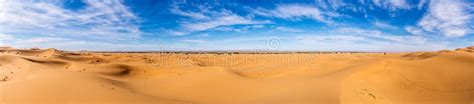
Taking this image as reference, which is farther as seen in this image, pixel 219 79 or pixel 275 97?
pixel 219 79

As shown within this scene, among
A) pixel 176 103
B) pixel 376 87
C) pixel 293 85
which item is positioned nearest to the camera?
pixel 176 103

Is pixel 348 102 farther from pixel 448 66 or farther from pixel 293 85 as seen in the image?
pixel 448 66

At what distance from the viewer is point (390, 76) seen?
843cm

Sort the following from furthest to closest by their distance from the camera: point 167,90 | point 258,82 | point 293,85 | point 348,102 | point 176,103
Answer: point 258,82
point 167,90
point 293,85
point 176,103
point 348,102

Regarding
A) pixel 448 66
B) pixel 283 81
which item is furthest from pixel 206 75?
pixel 448 66

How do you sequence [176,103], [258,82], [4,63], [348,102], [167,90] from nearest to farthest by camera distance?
[348,102] → [176,103] → [167,90] → [258,82] → [4,63]

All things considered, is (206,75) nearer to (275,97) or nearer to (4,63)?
(275,97)

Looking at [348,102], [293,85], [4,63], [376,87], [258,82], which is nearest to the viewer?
[348,102]

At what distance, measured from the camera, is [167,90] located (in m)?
8.83

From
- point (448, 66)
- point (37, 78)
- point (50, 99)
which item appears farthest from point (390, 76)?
point (37, 78)

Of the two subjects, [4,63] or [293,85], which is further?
[4,63]

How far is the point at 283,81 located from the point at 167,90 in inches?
124

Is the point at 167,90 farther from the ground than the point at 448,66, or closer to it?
closer to it

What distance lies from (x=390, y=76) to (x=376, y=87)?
112 cm
